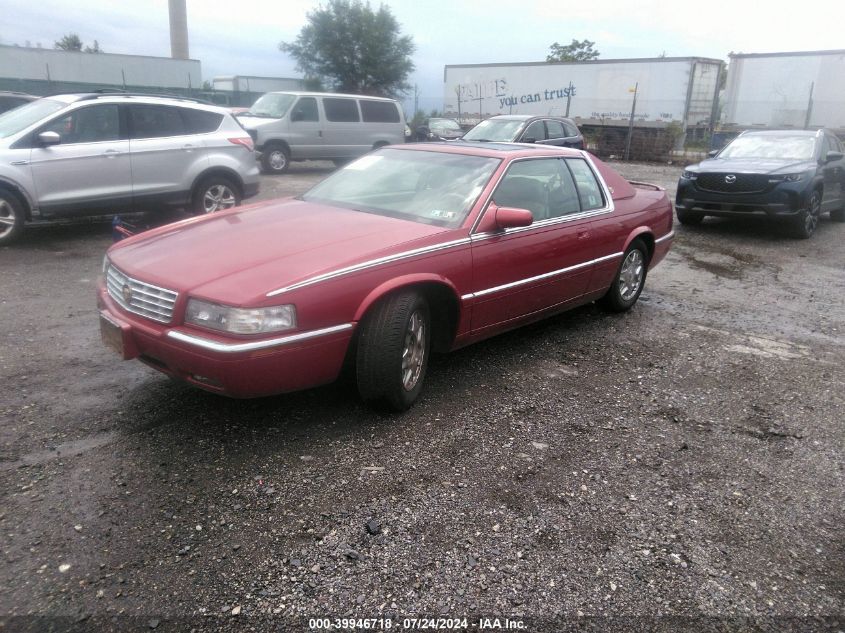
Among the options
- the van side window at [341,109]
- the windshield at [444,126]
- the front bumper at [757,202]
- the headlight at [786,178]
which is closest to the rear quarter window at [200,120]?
the front bumper at [757,202]

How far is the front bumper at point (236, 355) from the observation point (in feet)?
9.91

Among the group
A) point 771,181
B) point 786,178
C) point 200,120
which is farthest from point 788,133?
point 200,120

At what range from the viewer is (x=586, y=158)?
17.9ft

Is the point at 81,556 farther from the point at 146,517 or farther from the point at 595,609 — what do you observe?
the point at 595,609

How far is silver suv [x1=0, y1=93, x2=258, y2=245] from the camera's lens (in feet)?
23.8

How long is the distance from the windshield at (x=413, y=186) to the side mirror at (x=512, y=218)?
0.22 m

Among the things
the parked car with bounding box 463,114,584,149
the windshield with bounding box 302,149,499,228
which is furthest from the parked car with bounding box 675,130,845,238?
the windshield with bounding box 302,149,499,228

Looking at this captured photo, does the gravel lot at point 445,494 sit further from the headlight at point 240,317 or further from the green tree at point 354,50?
the green tree at point 354,50

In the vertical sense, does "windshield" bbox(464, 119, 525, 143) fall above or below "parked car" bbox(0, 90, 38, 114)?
below

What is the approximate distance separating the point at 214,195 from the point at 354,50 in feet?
124

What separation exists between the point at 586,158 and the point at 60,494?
4.50 metres

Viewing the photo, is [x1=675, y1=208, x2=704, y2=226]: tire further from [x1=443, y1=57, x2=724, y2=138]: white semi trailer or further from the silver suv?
[x1=443, y1=57, x2=724, y2=138]: white semi trailer

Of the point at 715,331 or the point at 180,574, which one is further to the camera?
the point at 715,331

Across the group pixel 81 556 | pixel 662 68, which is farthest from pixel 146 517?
pixel 662 68
